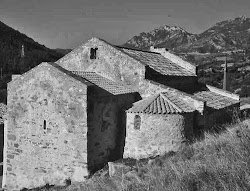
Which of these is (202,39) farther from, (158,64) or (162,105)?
(162,105)

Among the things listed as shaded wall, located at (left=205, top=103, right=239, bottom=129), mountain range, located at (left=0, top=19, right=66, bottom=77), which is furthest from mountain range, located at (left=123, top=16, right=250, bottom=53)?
shaded wall, located at (left=205, top=103, right=239, bottom=129)

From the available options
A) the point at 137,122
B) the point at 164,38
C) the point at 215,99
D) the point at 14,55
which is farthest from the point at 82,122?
the point at 164,38

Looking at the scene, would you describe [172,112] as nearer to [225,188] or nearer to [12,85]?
[12,85]

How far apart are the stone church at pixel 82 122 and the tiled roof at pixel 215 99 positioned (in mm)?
1996

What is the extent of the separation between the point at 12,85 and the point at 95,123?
4540mm

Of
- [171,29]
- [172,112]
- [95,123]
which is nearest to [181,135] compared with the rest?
[172,112]

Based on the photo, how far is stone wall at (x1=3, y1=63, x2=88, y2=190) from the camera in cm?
1315

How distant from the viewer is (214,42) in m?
88.0

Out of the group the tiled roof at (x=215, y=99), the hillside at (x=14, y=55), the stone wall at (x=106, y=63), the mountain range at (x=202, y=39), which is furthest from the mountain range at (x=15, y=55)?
the tiled roof at (x=215, y=99)

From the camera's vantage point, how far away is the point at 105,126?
552 inches

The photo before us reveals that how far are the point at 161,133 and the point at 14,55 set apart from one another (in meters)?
47.2

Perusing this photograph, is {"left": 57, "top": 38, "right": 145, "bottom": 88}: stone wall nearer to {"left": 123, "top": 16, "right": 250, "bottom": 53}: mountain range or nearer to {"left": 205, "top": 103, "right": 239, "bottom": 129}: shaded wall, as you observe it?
{"left": 205, "top": 103, "right": 239, "bottom": 129}: shaded wall

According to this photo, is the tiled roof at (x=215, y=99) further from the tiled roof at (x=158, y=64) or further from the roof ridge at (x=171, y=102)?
the roof ridge at (x=171, y=102)

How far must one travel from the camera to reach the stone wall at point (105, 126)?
13.2 meters
